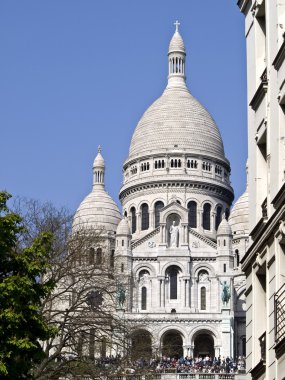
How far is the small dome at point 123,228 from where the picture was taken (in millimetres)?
109144

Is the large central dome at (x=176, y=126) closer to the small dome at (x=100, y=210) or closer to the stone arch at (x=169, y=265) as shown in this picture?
the small dome at (x=100, y=210)

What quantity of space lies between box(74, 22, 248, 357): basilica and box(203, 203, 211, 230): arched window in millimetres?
112

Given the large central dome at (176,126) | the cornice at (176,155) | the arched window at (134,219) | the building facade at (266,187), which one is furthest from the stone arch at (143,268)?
the building facade at (266,187)

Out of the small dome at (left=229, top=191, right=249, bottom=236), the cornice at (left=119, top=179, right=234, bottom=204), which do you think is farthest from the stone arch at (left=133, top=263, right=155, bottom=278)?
the cornice at (left=119, top=179, right=234, bottom=204)

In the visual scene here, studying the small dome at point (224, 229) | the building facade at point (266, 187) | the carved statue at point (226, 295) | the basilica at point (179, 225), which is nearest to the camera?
the building facade at point (266, 187)

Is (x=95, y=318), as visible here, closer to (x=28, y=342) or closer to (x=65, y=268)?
(x=65, y=268)

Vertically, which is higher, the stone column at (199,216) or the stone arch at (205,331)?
the stone column at (199,216)

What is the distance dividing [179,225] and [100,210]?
10595 mm

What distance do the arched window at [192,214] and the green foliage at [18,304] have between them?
92.2m

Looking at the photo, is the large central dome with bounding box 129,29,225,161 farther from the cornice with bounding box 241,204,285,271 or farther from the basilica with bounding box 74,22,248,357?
the cornice with bounding box 241,204,285,271

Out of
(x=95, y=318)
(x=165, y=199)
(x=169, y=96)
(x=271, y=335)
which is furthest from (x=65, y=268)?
(x=169, y=96)

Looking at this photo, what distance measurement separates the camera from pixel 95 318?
135 feet

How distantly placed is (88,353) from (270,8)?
25.4m

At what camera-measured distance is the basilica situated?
105 m
